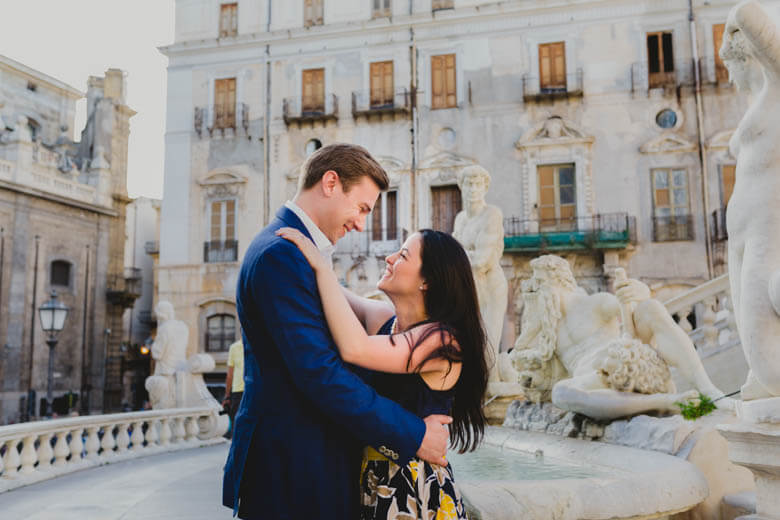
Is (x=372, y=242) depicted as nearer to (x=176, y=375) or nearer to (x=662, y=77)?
(x=662, y=77)

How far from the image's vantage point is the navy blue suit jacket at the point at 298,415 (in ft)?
5.47

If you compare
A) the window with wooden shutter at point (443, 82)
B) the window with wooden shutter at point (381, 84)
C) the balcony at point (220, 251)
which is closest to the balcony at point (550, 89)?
the window with wooden shutter at point (443, 82)

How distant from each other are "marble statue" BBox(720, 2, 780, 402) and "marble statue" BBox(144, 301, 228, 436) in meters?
7.55

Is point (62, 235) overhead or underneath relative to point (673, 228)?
overhead

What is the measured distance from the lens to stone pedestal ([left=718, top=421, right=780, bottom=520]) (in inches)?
95.1

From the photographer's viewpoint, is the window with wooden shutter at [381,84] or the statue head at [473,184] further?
the window with wooden shutter at [381,84]

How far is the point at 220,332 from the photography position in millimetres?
21469

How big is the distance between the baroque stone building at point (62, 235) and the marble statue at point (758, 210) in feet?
76.1

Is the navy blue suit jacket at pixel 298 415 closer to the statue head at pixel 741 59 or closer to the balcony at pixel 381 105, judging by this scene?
the statue head at pixel 741 59

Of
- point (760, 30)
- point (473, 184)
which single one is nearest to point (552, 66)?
point (473, 184)

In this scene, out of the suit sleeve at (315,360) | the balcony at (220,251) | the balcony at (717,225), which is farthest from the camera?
the balcony at (220,251)

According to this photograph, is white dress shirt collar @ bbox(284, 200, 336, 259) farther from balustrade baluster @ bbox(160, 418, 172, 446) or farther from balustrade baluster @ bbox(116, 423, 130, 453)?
balustrade baluster @ bbox(160, 418, 172, 446)

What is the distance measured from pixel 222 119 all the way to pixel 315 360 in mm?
21541

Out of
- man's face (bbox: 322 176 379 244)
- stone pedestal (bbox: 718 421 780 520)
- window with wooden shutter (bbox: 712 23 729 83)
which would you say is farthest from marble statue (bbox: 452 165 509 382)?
window with wooden shutter (bbox: 712 23 729 83)
